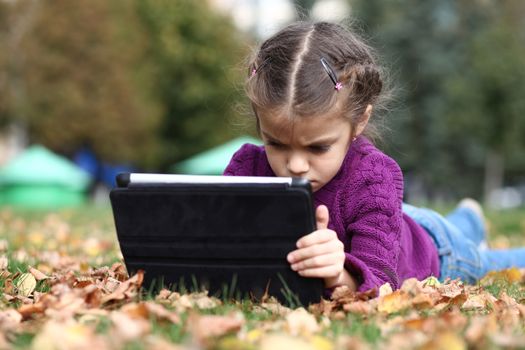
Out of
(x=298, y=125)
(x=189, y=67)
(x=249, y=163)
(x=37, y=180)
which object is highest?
(x=298, y=125)

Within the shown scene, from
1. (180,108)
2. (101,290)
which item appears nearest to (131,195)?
(101,290)

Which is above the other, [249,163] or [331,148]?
[331,148]

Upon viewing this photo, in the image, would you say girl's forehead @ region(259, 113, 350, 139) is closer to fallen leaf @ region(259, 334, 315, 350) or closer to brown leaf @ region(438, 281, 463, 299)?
brown leaf @ region(438, 281, 463, 299)

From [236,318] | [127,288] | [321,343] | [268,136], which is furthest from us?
[268,136]

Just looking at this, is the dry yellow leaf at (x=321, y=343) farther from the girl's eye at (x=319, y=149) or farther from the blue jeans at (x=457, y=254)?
the blue jeans at (x=457, y=254)

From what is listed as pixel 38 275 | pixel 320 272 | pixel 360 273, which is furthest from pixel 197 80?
pixel 320 272

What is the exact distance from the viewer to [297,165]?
2949 mm

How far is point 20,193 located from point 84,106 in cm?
720

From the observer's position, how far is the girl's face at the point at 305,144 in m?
2.93

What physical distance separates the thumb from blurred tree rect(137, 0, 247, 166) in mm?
29729

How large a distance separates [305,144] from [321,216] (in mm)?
342

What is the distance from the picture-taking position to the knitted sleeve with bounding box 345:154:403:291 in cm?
286

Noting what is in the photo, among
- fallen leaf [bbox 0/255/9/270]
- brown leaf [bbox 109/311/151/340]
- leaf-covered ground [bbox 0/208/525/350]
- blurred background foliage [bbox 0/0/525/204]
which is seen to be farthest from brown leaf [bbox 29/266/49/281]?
blurred background foliage [bbox 0/0/525/204]

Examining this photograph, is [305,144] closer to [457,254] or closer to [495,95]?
[457,254]
